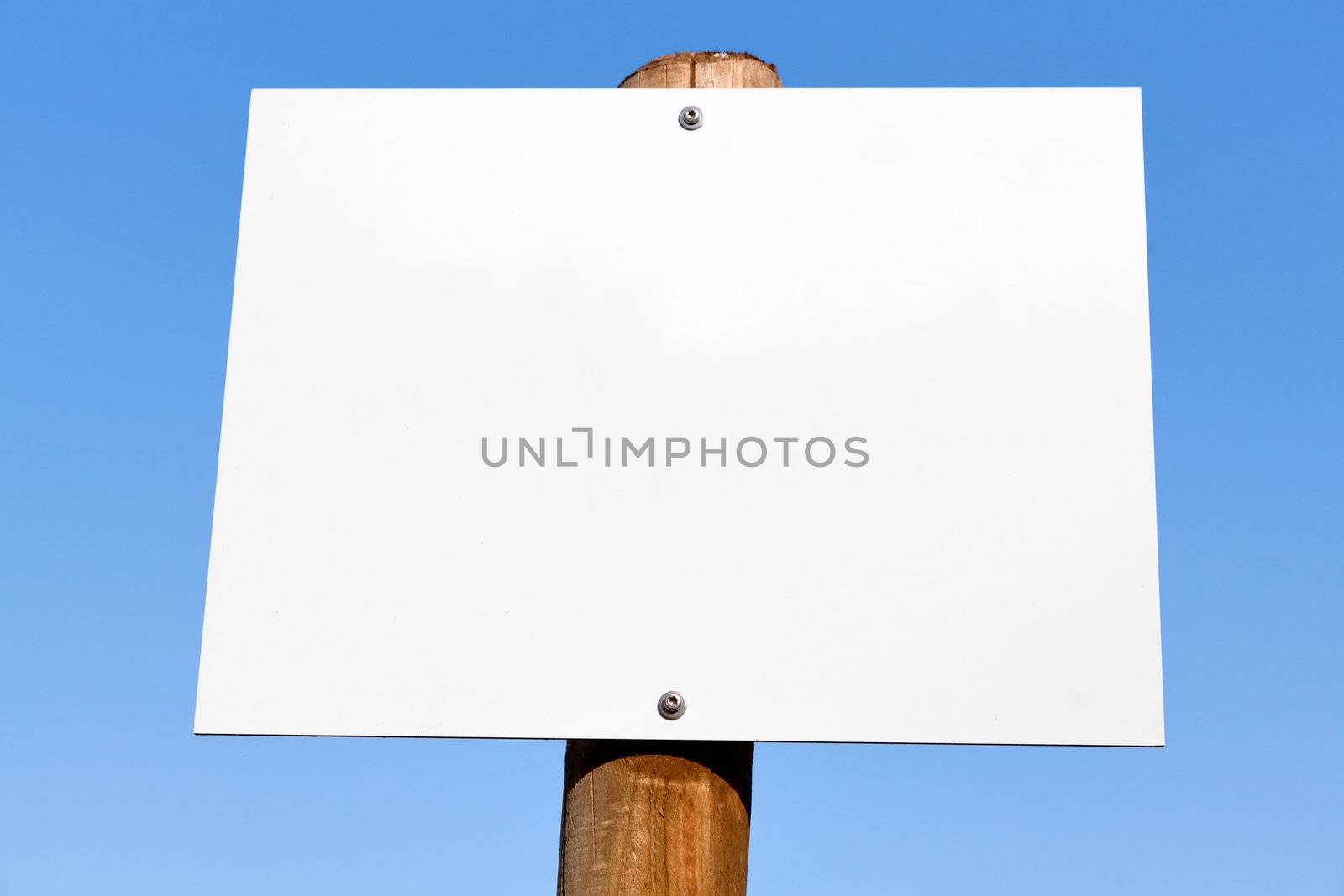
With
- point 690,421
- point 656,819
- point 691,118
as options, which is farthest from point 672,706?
point 691,118

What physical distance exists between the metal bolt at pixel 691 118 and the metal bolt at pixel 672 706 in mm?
929

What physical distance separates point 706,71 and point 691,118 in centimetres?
14

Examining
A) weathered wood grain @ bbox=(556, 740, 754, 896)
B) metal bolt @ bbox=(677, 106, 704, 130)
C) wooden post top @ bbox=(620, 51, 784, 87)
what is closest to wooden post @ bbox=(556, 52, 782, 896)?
weathered wood grain @ bbox=(556, 740, 754, 896)

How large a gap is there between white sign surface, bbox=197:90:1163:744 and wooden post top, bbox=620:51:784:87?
0.09 meters

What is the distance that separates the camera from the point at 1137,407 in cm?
185

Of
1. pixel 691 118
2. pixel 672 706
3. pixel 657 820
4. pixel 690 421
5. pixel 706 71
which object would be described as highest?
pixel 706 71

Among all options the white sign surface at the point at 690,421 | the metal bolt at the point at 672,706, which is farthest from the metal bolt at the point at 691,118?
the metal bolt at the point at 672,706

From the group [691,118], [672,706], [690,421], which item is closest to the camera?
[672,706]

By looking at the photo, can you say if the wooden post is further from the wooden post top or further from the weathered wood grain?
the wooden post top

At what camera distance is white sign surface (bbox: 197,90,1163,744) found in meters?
1.76

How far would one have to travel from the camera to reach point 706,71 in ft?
6.82

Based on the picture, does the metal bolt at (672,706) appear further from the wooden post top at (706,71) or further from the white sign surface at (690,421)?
the wooden post top at (706,71)

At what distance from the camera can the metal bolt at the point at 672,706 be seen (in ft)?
5.71

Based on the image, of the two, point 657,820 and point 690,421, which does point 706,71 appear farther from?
point 657,820
